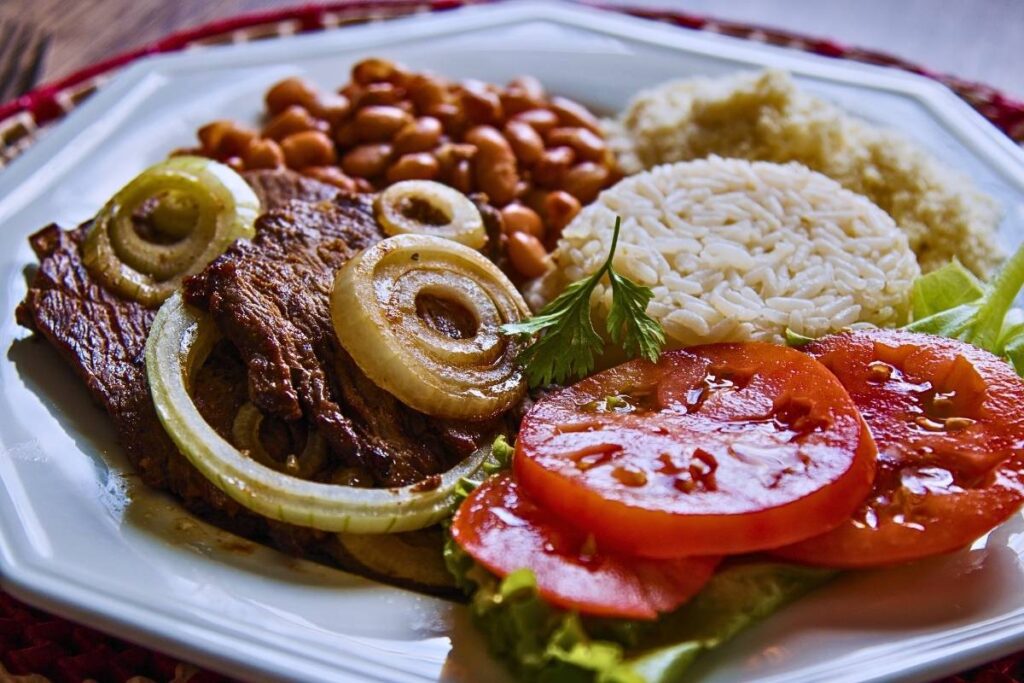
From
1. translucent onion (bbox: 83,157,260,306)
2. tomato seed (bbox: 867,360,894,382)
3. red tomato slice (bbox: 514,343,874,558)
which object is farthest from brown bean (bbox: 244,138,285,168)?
tomato seed (bbox: 867,360,894,382)

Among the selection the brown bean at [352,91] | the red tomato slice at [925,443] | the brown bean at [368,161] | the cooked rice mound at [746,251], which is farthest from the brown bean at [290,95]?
the red tomato slice at [925,443]

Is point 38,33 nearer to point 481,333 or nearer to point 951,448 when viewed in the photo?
point 481,333

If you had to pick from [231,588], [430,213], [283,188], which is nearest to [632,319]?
[430,213]

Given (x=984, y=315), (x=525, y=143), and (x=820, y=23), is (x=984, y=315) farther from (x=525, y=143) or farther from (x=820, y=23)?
(x=820, y=23)

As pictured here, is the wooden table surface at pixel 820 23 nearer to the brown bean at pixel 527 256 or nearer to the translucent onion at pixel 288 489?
the brown bean at pixel 527 256

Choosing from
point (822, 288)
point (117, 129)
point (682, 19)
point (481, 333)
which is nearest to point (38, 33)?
point (117, 129)
